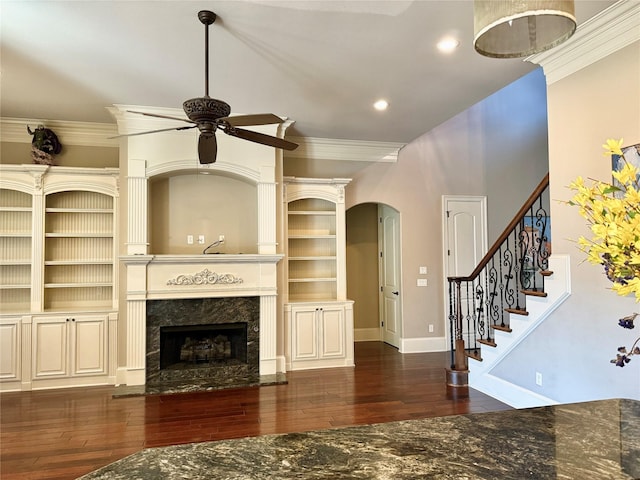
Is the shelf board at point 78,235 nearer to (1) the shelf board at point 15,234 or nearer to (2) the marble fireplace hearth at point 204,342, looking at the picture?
(1) the shelf board at point 15,234

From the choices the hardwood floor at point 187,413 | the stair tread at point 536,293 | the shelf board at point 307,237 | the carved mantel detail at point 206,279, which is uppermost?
the shelf board at point 307,237

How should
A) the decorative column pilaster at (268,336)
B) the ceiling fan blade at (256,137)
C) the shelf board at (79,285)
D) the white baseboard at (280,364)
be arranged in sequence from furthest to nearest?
the white baseboard at (280,364) → the decorative column pilaster at (268,336) → the shelf board at (79,285) → the ceiling fan blade at (256,137)

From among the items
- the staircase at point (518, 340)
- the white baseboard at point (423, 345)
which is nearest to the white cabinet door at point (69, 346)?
the white baseboard at point (423, 345)

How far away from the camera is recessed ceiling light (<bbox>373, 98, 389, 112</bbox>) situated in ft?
15.9

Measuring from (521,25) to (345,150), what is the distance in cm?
501

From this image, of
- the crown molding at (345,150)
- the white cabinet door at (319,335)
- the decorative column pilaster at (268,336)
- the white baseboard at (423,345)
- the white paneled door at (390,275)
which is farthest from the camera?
the white paneled door at (390,275)

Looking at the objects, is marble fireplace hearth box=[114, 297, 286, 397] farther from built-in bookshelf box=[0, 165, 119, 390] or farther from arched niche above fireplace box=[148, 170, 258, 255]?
arched niche above fireplace box=[148, 170, 258, 255]

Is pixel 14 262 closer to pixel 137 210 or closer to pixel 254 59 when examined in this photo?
pixel 137 210

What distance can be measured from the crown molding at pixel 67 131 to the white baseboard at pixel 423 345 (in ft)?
16.9

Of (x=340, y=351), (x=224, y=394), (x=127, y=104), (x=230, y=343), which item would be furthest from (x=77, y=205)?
(x=340, y=351)

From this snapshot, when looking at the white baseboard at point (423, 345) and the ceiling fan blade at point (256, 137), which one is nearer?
the ceiling fan blade at point (256, 137)

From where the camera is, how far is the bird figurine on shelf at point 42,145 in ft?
17.0

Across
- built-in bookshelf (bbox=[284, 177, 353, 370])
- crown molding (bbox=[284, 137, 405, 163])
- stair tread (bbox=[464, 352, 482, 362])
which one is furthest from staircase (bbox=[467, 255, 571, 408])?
crown molding (bbox=[284, 137, 405, 163])

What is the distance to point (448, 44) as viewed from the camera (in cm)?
354
